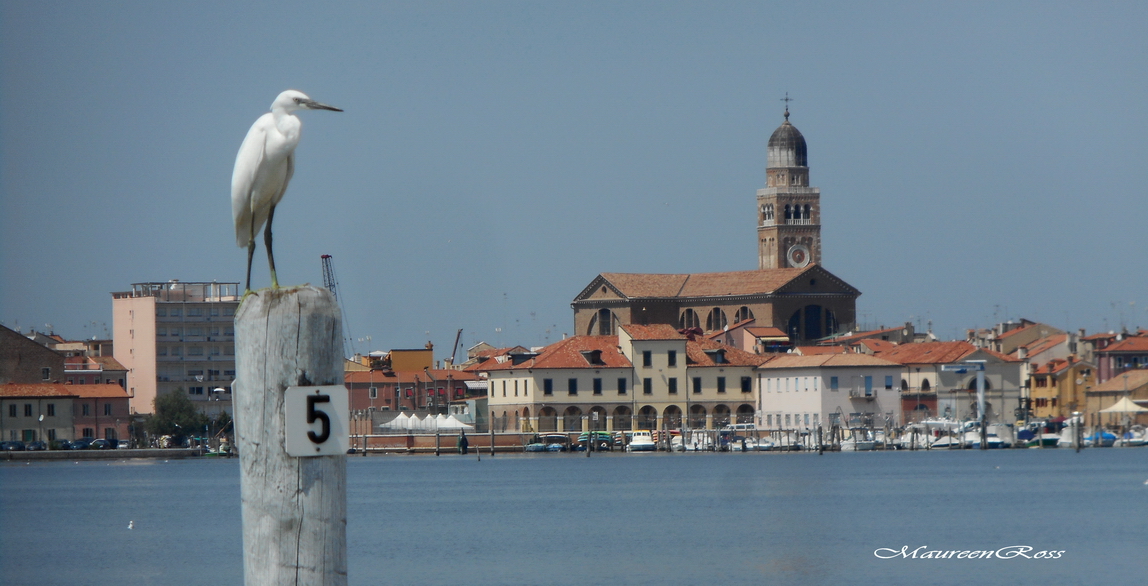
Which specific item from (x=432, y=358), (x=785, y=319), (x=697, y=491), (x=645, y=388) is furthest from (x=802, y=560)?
(x=785, y=319)

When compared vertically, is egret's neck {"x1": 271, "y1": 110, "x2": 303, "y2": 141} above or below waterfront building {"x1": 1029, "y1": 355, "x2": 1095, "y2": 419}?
above

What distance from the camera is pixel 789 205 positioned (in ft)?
470

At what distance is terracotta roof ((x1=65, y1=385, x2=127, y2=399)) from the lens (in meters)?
93.8

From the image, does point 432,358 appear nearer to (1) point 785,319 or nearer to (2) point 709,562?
(1) point 785,319

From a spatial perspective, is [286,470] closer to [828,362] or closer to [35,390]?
[828,362]

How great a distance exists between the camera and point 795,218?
470 ft

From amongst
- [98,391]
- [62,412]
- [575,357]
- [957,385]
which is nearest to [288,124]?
[575,357]

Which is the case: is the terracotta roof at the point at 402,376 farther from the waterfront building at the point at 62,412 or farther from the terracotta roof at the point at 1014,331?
the terracotta roof at the point at 1014,331

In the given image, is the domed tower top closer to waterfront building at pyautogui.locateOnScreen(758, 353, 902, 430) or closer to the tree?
waterfront building at pyautogui.locateOnScreen(758, 353, 902, 430)

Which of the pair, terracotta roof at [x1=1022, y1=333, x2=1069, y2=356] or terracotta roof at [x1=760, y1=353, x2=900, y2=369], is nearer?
terracotta roof at [x1=760, y1=353, x2=900, y2=369]

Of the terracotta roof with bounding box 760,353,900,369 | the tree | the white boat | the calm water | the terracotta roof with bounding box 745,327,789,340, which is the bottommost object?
the calm water

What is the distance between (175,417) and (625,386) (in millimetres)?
28661

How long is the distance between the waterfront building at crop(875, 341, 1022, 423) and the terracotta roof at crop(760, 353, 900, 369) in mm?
2144
